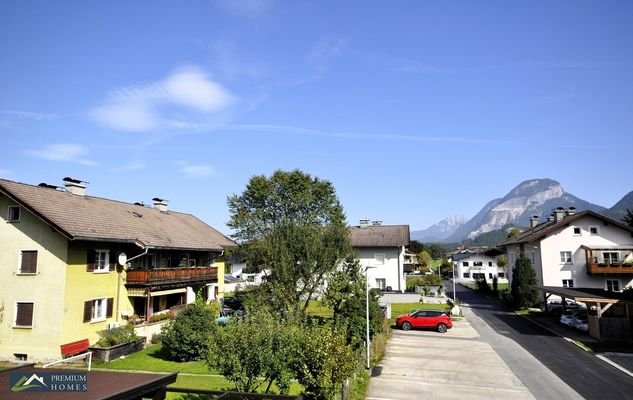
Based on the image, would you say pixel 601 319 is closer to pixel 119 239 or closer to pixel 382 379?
pixel 382 379

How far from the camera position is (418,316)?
111 feet

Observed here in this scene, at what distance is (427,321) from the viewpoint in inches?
1312

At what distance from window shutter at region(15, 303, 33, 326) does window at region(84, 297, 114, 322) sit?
2.73 metres

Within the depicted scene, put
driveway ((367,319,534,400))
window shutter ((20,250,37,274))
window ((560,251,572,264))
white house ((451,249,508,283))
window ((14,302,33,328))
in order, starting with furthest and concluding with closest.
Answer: white house ((451,249,508,283))
window ((560,251,572,264))
window shutter ((20,250,37,274))
window ((14,302,33,328))
driveway ((367,319,534,400))

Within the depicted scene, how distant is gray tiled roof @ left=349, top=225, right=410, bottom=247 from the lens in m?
53.0

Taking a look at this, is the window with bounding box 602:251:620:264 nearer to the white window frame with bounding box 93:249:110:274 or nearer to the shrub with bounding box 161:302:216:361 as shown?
the shrub with bounding box 161:302:216:361

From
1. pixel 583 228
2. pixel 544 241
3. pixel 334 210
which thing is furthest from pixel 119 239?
pixel 583 228

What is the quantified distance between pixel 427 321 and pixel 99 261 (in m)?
23.7

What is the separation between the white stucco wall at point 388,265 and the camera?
52688 millimetres

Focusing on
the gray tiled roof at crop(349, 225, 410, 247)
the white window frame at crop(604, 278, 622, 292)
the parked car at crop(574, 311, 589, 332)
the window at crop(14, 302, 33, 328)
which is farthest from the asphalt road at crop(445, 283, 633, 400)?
the window at crop(14, 302, 33, 328)

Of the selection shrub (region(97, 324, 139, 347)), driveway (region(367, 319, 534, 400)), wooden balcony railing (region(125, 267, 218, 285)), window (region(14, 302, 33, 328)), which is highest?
wooden balcony railing (region(125, 267, 218, 285))

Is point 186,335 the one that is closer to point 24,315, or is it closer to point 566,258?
point 24,315

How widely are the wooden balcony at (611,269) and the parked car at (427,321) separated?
18.6 meters

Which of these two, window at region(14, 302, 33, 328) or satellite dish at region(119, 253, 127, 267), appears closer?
window at region(14, 302, 33, 328)
